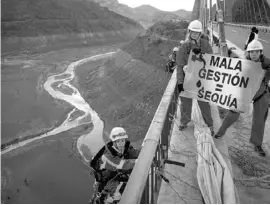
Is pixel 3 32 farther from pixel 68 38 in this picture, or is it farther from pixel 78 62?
pixel 78 62

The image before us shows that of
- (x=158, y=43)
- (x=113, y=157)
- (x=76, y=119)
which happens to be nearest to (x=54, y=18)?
(x=158, y=43)

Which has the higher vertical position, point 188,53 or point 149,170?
point 188,53

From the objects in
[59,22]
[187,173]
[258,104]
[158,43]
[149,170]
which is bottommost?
[187,173]

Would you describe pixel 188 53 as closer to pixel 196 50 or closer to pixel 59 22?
pixel 196 50

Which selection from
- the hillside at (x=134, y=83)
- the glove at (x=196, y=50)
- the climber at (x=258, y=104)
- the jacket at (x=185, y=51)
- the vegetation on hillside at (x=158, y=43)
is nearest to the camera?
the climber at (x=258, y=104)

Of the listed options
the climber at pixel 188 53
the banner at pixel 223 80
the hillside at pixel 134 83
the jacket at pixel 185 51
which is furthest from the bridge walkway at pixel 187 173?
the hillside at pixel 134 83

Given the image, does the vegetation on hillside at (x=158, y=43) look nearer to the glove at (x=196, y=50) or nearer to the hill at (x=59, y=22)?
the glove at (x=196, y=50)
